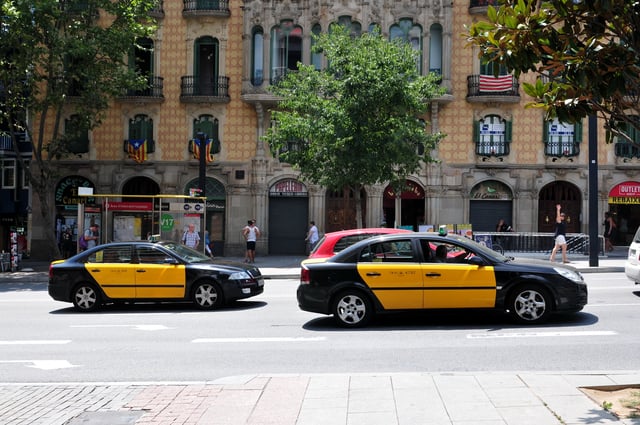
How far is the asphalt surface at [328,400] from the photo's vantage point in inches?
224

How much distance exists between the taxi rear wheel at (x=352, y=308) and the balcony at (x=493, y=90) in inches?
819

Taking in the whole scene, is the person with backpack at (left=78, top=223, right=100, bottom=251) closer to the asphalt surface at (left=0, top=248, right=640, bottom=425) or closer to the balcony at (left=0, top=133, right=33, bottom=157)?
the balcony at (left=0, top=133, right=33, bottom=157)

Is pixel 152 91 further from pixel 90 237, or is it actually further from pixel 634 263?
pixel 634 263

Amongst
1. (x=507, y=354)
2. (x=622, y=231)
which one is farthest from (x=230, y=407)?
(x=622, y=231)

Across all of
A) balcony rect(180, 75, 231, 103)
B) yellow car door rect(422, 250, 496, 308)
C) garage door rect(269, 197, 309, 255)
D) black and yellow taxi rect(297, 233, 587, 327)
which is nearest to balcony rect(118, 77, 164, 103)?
balcony rect(180, 75, 231, 103)

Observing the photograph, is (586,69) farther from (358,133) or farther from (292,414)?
(358,133)

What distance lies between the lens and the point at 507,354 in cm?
859

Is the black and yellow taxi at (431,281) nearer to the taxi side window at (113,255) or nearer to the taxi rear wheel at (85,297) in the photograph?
the taxi side window at (113,255)

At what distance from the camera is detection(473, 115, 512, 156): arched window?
2983 centimetres

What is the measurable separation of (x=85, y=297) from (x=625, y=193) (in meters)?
24.8

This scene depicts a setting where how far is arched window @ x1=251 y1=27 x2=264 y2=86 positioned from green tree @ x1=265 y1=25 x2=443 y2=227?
6.13 metres

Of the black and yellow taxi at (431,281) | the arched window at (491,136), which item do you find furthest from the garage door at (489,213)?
the black and yellow taxi at (431,281)

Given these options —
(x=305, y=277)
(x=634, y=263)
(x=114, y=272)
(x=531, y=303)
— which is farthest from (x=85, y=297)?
(x=634, y=263)

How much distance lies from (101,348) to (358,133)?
48.5ft
